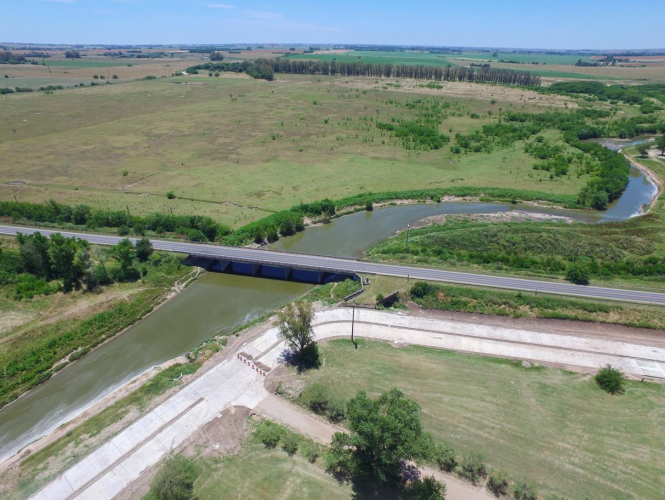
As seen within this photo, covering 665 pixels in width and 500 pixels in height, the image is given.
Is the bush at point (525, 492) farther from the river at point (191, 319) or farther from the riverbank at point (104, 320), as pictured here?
the riverbank at point (104, 320)

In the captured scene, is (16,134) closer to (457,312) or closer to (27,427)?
(27,427)

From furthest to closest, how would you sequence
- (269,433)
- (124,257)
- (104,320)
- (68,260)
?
(124,257)
(68,260)
(104,320)
(269,433)

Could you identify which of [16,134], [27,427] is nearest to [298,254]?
[27,427]

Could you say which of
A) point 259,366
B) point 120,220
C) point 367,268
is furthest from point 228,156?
point 259,366

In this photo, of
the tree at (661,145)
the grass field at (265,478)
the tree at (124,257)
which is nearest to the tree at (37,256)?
the tree at (124,257)

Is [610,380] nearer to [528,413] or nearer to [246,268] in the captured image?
[528,413]

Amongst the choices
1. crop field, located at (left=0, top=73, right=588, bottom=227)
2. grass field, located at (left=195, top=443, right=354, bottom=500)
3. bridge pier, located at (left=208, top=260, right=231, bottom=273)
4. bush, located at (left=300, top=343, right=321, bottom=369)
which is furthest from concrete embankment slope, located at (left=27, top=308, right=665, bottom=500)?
crop field, located at (left=0, top=73, right=588, bottom=227)
